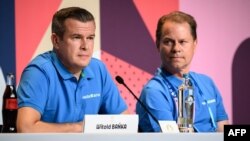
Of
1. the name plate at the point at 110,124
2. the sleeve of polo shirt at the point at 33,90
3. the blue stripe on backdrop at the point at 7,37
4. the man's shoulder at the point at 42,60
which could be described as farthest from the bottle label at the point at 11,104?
the blue stripe on backdrop at the point at 7,37

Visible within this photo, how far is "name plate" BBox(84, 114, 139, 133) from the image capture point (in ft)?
9.23

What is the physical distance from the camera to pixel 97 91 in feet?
12.6

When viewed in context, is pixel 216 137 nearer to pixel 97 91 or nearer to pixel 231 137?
pixel 231 137

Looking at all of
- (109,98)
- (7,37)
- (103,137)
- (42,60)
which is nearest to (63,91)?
(42,60)

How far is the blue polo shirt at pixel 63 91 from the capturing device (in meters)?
3.56

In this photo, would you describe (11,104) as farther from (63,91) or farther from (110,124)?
(110,124)

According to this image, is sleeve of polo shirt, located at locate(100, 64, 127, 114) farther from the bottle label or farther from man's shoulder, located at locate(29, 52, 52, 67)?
the bottle label

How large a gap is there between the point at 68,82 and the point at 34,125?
45cm

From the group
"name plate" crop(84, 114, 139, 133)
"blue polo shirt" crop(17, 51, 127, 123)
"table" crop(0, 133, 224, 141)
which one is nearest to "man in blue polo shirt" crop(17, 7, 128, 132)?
"blue polo shirt" crop(17, 51, 127, 123)

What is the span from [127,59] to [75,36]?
0.97 meters

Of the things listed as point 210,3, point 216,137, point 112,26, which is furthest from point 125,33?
point 216,137

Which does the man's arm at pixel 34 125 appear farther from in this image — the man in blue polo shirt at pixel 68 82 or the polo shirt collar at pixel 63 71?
the polo shirt collar at pixel 63 71

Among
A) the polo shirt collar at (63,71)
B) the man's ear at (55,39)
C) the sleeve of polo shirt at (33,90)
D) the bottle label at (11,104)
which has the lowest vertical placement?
the bottle label at (11,104)

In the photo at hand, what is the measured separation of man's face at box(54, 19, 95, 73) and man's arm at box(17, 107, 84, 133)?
0.42m
